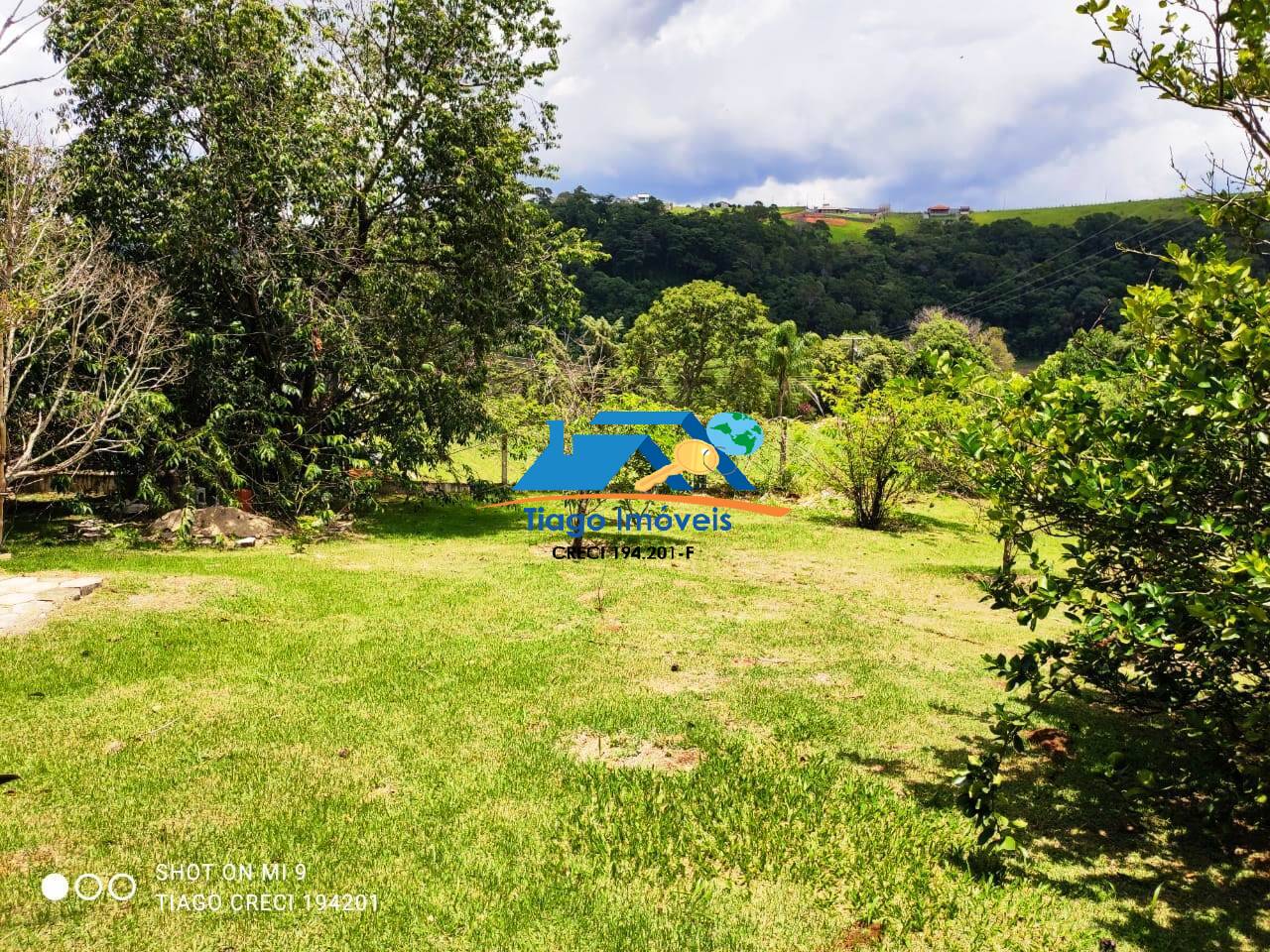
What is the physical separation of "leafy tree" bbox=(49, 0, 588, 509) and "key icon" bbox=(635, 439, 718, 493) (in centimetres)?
405

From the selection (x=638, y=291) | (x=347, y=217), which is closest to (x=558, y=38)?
(x=347, y=217)

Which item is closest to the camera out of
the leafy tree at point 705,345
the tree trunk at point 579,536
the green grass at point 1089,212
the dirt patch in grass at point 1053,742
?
the dirt patch in grass at point 1053,742

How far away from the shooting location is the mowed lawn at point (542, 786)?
330cm

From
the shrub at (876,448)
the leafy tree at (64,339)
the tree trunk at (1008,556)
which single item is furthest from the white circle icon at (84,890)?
the shrub at (876,448)

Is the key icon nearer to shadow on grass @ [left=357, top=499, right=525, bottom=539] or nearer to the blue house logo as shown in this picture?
the blue house logo

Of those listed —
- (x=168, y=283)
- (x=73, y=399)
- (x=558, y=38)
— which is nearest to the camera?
(x=73, y=399)

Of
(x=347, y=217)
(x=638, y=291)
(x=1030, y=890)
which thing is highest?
(x=638, y=291)

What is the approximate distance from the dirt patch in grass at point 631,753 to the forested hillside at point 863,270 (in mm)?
65805

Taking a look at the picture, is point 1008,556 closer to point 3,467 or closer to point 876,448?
point 876,448

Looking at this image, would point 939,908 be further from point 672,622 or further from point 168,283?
point 168,283

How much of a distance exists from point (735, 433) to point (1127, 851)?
1788 centimetres

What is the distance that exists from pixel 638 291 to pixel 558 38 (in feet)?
197

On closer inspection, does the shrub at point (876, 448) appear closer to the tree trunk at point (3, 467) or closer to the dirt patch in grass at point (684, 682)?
the dirt patch in grass at point (684, 682)

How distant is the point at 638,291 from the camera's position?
74250 mm
